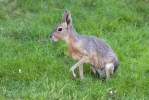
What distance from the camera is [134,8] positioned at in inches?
328

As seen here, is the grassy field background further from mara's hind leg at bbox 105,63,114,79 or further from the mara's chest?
the mara's chest

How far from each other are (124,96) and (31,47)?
2.04 m

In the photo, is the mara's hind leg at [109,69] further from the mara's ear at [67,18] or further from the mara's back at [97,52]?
the mara's ear at [67,18]

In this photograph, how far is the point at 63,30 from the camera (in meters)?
5.53

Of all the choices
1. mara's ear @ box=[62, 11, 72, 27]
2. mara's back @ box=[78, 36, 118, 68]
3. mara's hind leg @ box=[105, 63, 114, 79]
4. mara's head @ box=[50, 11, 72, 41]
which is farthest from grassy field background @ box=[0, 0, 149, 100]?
mara's ear @ box=[62, 11, 72, 27]

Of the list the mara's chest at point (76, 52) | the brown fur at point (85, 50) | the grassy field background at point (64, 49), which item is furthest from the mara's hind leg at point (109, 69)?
the mara's chest at point (76, 52)

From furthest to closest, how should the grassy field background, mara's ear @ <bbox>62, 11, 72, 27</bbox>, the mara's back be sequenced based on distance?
the mara's back → mara's ear @ <bbox>62, 11, 72, 27</bbox> → the grassy field background

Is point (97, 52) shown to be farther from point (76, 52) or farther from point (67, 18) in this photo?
point (67, 18)

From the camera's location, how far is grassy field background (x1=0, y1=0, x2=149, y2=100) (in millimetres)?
5117

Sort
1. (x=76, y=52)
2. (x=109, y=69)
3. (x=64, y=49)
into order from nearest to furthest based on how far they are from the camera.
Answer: (x=76, y=52) → (x=109, y=69) → (x=64, y=49)

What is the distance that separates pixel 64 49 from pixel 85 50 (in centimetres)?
100

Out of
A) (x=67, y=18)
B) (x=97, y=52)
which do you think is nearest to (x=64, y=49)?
(x=97, y=52)

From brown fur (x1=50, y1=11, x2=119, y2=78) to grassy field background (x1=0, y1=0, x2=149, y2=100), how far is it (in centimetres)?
17

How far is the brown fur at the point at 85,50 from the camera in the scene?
217 inches
